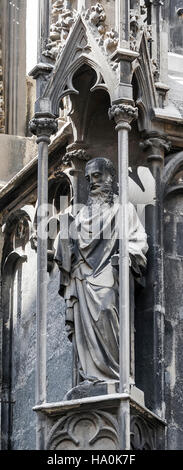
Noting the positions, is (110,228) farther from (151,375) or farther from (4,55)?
(4,55)

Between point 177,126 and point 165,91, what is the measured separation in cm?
30

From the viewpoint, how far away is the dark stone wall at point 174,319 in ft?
73.7

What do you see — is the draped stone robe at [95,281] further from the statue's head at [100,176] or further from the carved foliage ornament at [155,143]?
the carved foliage ornament at [155,143]

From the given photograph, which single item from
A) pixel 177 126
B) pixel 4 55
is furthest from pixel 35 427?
pixel 4 55

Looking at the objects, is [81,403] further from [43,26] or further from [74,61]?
[43,26]

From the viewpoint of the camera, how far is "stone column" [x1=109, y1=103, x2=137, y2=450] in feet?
70.9

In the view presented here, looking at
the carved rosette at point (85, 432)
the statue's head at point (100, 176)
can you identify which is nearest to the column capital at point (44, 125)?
the statue's head at point (100, 176)

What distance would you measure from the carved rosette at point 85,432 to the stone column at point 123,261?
0.13 metres

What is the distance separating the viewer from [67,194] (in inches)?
940

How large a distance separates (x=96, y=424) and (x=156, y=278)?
4.53 ft

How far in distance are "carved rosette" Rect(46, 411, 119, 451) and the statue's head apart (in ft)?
6.14

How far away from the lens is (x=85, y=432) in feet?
71.8
